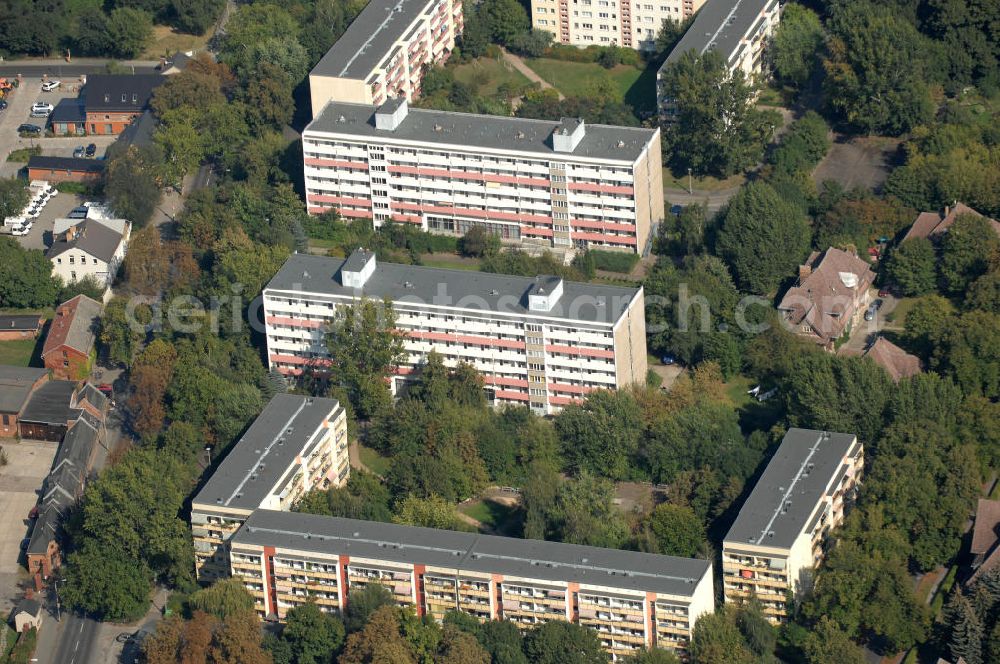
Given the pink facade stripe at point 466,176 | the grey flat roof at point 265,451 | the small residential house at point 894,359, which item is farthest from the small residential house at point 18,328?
the small residential house at point 894,359

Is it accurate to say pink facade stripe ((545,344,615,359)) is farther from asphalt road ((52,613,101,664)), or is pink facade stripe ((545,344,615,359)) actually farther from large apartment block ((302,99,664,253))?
asphalt road ((52,613,101,664))

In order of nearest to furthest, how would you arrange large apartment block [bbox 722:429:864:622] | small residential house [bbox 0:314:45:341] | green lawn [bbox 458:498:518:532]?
1. large apartment block [bbox 722:429:864:622]
2. green lawn [bbox 458:498:518:532]
3. small residential house [bbox 0:314:45:341]

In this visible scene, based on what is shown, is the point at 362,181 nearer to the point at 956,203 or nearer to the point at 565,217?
the point at 565,217

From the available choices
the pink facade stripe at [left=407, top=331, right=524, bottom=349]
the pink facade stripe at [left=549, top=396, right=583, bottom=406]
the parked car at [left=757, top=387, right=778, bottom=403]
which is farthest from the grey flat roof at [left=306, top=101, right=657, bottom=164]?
the parked car at [left=757, top=387, right=778, bottom=403]

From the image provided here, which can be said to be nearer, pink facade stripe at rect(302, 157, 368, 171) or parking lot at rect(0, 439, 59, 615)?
parking lot at rect(0, 439, 59, 615)

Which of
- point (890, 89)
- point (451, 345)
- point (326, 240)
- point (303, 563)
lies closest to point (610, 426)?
point (451, 345)

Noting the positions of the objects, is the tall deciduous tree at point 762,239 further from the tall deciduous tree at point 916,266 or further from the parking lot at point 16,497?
the parking lot at point 16,497

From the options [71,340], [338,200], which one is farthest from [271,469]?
[338,200]
